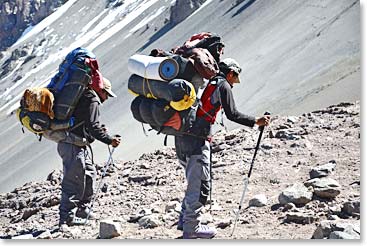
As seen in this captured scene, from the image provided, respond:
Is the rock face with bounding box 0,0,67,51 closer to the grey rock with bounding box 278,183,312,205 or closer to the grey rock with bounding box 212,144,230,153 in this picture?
the grey rock with bounding box 212,144,230,153

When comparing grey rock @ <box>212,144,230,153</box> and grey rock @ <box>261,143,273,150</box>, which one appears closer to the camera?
grey rock @ <box>261,143,273,150</box>

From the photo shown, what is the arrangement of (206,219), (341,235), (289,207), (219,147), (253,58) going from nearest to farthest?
(341,235) < (289,207) < (206,219) < (219,147) < (253,58)

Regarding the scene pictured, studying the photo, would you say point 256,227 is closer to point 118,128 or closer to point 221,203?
point 221,203

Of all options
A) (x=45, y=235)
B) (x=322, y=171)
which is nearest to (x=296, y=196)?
(x=322, y=171)

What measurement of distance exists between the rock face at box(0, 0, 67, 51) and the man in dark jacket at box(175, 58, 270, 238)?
81479 mm

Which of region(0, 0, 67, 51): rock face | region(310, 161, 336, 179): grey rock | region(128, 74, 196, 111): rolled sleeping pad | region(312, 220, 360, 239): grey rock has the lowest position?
region(310, 161, 336, 179): grey rock

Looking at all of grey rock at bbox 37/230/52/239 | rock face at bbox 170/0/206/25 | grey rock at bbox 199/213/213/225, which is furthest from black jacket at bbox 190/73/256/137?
rock face at bbox 170/0/206/25

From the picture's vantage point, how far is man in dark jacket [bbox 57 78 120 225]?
239 inches

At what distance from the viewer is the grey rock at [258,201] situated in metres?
5.82

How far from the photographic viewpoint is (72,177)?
20.6ft

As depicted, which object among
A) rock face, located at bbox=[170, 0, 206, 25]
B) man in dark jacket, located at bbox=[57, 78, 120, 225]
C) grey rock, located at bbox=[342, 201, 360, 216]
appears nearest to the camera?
grey rock, located at bbox=[342, 201, 360, 216]

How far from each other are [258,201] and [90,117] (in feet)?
6.08

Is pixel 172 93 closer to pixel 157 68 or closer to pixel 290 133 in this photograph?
pixel 157 68

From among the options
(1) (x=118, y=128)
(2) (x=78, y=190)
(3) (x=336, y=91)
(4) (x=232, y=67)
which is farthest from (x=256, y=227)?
(1) (x=118, y=128)
